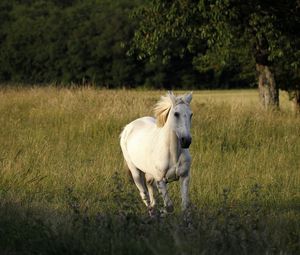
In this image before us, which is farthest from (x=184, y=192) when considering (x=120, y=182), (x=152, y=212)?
(x=120, y=182)

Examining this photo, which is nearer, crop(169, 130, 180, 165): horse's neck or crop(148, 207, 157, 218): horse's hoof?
crop(148, 207, 157, 218): horse's hoof

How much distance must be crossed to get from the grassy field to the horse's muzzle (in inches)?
27.4

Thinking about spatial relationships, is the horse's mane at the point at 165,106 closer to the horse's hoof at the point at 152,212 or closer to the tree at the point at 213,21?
the horse's hoof at the point at 152,212

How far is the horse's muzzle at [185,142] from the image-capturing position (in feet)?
24.1

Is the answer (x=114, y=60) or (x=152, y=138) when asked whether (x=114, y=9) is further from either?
(x=152, y=138)

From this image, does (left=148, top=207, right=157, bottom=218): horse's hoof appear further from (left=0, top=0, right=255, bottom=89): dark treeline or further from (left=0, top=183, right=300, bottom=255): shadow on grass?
(left=0, top=0, right=255, bottom=89): dark treeline

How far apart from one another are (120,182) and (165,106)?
1068 millimetres

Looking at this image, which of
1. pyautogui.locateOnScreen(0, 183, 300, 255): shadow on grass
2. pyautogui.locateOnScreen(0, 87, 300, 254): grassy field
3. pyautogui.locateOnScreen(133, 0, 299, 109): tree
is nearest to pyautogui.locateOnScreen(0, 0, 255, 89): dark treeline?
pyautogui.locateOnScreen(133, 0, 299, 109): tree

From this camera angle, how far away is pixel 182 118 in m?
7.53

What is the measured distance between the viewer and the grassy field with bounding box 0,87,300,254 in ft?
19.2

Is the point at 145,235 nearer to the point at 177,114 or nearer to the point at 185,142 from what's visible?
the point at 185,142

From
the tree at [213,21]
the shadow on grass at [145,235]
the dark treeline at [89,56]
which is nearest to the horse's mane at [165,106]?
the shadow on grass at [145,235]

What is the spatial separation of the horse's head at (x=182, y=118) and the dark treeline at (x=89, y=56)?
5449cm

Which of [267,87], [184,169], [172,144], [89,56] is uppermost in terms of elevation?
[89,56]
